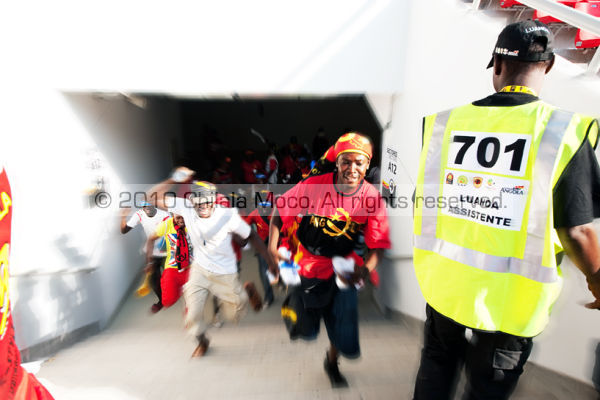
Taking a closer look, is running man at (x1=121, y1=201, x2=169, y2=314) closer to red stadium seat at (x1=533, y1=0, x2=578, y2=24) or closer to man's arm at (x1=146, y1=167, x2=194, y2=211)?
man's arm at (x1=146, y1=167, x2=194, y2=211)

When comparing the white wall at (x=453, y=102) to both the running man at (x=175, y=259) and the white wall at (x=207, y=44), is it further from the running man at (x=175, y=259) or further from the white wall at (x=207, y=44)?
the running man at (x=175, y=259)

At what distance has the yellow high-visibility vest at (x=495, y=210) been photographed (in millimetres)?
1042

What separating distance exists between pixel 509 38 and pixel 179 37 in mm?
2720

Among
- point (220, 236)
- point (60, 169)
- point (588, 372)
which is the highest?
point (60, 169)

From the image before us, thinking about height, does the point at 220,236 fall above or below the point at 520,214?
below

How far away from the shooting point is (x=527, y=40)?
1.13 metres

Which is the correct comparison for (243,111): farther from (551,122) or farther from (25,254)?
(551,122)

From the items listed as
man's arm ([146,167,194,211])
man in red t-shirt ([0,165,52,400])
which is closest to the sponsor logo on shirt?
man in red t-shirt ([0,165,52,400])

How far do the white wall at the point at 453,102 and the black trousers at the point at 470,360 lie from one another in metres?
0.59

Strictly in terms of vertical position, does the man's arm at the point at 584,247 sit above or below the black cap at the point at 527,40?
below

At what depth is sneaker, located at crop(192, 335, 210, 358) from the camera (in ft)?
8.87

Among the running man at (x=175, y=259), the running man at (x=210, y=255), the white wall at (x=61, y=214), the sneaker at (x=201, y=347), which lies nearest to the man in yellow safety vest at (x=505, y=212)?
the running man at (x=210, y=255)

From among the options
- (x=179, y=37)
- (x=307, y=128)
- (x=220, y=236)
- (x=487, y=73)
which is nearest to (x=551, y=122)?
(x=487, y=73)

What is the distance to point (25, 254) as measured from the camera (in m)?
2.86
